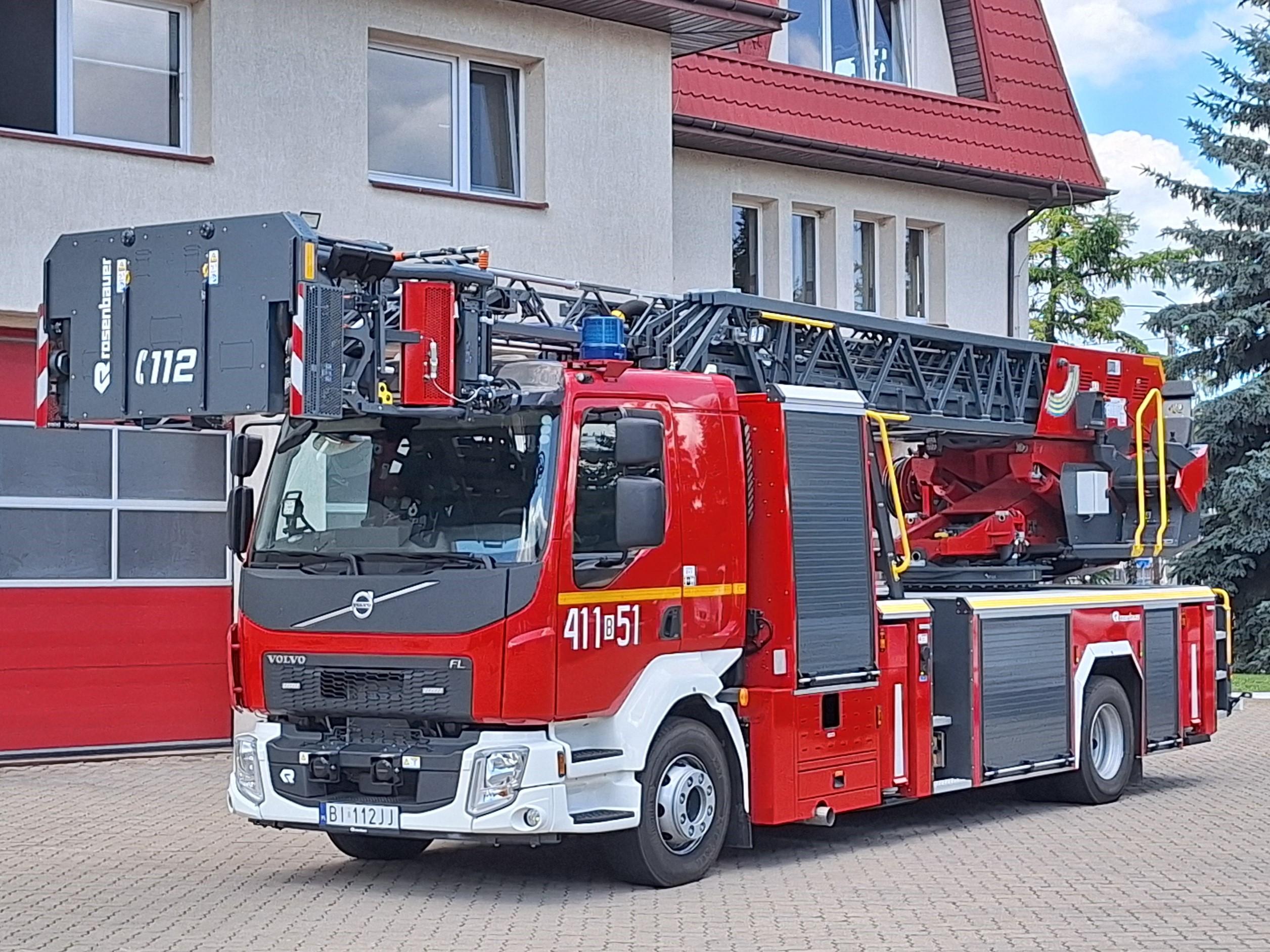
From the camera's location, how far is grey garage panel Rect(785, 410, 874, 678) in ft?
35.4

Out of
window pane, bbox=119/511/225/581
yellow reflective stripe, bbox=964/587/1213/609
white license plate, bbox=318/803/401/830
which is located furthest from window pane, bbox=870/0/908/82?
white license plate, bbox=318/803/401/830

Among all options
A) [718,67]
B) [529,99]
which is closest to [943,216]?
[718,67]

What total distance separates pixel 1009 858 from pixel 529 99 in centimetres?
878

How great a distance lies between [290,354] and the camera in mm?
8734

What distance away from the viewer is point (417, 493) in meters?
9.71

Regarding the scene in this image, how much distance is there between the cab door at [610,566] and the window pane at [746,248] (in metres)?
11.3

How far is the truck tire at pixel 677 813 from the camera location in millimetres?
9766

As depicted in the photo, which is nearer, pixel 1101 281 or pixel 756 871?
pixel 756 871

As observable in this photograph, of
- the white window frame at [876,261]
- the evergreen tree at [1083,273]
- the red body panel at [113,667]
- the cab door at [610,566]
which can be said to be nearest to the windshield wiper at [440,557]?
the cab door at [610,566]

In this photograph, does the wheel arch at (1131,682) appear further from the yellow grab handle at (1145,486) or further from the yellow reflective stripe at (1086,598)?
the yellow grab handle at (1145,486)

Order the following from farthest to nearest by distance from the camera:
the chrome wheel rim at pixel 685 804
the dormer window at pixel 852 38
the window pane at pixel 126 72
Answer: the dormer window at pixel 852 38, the window pane at pixel 126 72, the chrome wheel rim at pixel 685 804

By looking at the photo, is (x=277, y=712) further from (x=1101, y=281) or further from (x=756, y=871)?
(x=1101, y=281)

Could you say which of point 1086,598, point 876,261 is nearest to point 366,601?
point 1086,598

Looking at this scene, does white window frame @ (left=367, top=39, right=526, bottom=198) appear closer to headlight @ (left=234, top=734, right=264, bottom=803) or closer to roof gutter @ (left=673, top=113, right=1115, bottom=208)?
roof gutter @ (left=673, top=113, right=1115, bottom=208)
